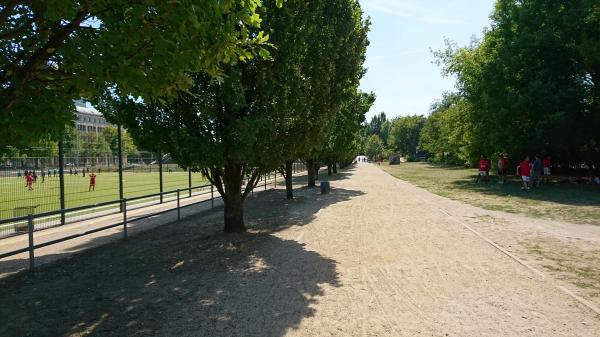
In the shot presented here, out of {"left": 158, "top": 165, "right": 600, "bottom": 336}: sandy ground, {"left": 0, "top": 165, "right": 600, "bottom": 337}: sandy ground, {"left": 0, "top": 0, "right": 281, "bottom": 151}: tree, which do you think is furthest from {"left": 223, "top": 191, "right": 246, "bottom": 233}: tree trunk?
{"left": 0, "top": 0, "right": 281, "bottom": 151}: tree

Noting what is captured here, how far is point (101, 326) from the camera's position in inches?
198

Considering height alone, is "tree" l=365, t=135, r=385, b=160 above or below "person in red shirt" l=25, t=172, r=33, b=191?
above

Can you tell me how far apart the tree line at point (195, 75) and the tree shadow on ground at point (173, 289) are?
2109 millimetres

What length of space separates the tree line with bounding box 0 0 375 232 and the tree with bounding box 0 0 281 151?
13mm

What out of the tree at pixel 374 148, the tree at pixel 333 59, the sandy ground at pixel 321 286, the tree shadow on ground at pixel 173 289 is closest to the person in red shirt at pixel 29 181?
the sandy ground at pixel 321 286

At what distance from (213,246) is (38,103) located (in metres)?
6.18

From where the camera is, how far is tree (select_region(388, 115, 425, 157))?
120994 mm

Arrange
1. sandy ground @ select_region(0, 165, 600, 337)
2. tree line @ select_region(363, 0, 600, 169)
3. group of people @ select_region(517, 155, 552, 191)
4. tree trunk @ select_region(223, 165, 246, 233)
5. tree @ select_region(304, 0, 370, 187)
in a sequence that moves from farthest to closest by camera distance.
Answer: tree line @ select_region(363, 0, 600, 169)
group of people @ select_region(517, 155, 552, 191)
tree @ select_region(304, 0, 370, 187)
tree trunk @ select_region(223, 165, 246, 233)
sandy ground @ select_region(0, 165, 600, 337)

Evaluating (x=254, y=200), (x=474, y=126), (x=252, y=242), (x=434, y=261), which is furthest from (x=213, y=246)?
(x=474, y=126)

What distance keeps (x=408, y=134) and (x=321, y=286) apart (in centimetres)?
12035

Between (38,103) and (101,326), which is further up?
(38,103)

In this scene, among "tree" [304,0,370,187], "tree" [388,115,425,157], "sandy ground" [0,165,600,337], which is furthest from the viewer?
"tree" [388,115,425,157]

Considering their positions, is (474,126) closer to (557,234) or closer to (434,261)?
(557,234)

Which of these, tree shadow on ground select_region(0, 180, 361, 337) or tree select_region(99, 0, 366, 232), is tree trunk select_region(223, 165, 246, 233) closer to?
tree select_region(99, 0, 366, 232)
